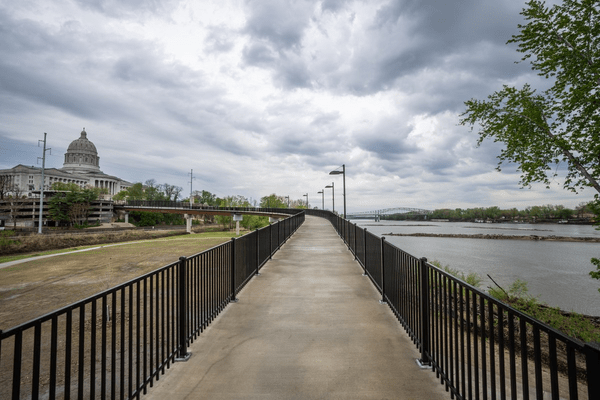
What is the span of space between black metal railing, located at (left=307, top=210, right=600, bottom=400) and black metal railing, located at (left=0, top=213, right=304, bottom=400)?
3.16m

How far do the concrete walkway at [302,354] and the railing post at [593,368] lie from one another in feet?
6.73

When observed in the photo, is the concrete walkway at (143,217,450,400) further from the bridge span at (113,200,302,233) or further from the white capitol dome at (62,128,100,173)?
the white capitol dome at (62,128,100,173)

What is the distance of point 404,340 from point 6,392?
6850 millimetres

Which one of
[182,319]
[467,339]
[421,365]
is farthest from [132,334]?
[467,339]

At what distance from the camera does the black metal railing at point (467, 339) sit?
185 cm

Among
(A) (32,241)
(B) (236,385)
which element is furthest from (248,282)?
(A) (32,241)

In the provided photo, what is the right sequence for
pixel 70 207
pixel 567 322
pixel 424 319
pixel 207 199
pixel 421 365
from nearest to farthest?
pixel 421 365
pixel 424 319
pixel 567 322
pixel 70 207
pixel 207 199

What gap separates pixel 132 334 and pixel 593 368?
18.4ft

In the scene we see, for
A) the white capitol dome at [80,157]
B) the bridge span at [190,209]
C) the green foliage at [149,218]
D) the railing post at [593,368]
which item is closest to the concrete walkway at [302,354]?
the railing post at [593,368]

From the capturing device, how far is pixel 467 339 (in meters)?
3.21

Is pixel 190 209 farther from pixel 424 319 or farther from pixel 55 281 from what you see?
pixel 424 319

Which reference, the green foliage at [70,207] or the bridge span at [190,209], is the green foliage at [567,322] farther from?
the green foliage at [70,207]

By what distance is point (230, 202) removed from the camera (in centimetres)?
9756

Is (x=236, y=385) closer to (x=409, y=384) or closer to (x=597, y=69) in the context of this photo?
(x=409, y=384)
